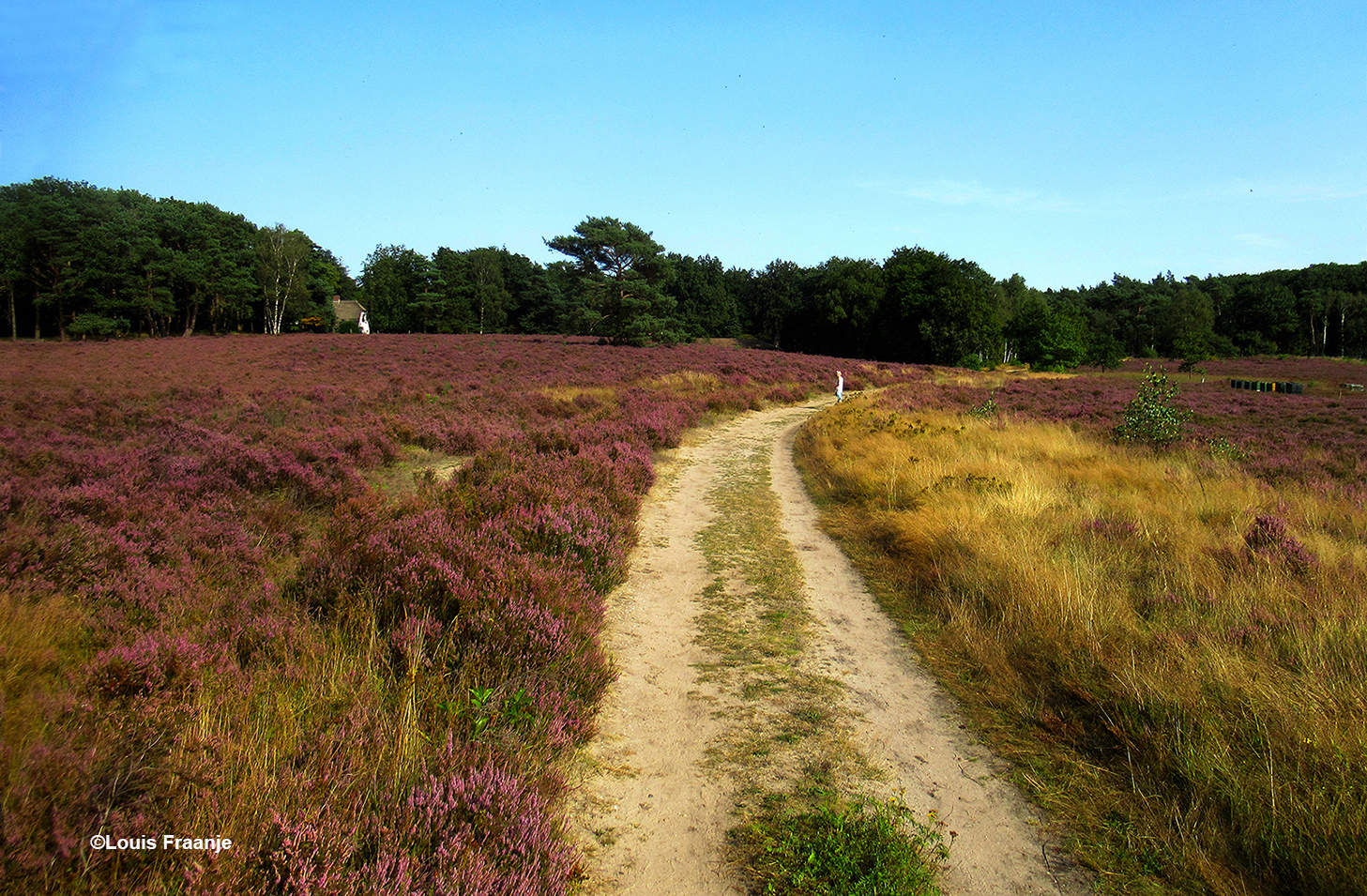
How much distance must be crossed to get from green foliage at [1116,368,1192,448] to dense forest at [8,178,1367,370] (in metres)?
33.1

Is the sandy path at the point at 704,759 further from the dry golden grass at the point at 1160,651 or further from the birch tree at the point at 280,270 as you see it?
the birch tree at the point at 280,270

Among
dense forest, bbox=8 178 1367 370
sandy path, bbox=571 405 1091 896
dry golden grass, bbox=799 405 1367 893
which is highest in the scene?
dense forest, bbox=8 178 1367 370

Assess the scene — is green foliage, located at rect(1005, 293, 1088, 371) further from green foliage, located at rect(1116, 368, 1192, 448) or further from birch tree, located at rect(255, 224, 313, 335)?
birch tree, located at rect(255, 224, 313, 335)

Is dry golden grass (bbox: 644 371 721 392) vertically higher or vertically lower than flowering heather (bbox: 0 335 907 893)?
higher

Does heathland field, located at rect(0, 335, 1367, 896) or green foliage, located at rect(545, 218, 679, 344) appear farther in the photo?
green foliage, located at rect(545, 218, 679, 344)

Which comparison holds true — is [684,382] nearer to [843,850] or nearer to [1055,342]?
[843,850]

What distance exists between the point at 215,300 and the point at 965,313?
Result: 7010 centimetres

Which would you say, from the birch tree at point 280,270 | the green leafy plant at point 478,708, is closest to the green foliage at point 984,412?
the green leafy plant at point 478,708

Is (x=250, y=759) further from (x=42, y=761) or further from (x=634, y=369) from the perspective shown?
(x=634, y=369)

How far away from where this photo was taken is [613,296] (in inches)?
1892

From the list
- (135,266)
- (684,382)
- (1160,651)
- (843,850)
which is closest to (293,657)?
(843,850)

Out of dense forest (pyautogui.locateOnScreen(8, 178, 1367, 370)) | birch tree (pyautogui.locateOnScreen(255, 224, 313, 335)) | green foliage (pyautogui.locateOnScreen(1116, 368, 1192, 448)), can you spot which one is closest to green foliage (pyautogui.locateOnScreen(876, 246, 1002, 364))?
dense forest (pyautogui.locateOnScreen(8, 178, 1367, 370))

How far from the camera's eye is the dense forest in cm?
5003

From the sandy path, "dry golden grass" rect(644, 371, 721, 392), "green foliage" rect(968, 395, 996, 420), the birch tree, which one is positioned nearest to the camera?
the sandy path
